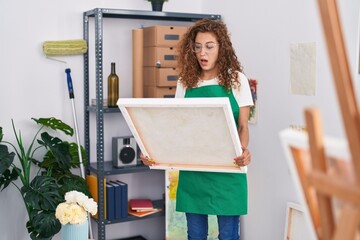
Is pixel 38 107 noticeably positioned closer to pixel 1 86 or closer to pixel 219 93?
pixel 1 86

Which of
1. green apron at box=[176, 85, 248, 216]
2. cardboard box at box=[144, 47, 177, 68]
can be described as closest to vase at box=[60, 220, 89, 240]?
green apron at box=[176, 85, 248, 216]

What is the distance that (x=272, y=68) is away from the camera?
10.3 ft

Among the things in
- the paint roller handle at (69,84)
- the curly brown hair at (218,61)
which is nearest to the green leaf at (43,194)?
the paint roller handle at (69,84)

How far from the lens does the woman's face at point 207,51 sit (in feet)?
8.20

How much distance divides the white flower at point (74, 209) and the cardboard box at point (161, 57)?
1.24 metres

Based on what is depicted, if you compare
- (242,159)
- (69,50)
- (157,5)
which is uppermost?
(157,5)

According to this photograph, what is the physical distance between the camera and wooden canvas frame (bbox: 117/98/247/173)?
2.12 meters

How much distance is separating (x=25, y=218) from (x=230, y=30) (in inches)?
73.2

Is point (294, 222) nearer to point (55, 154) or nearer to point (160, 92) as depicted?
point (160, 92)

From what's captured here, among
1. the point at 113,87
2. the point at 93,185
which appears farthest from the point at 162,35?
the point at 93,185

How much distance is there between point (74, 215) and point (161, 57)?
1377 millimetres

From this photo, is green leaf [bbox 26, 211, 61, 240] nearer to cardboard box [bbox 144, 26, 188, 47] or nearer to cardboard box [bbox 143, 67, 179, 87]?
cardboard box [bbox 143, 67, 179, 87]

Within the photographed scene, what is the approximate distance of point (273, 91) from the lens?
3.13 metres

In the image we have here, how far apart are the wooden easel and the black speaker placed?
108 inches
